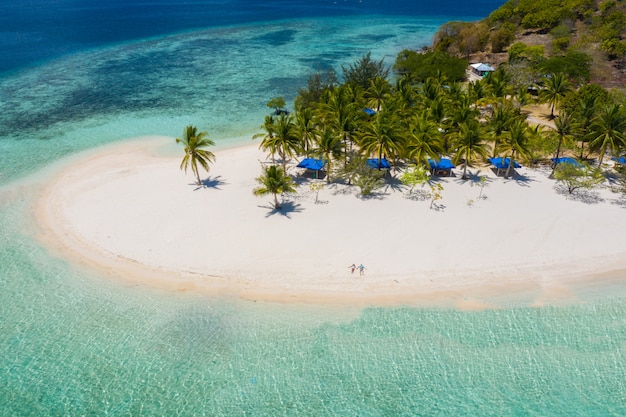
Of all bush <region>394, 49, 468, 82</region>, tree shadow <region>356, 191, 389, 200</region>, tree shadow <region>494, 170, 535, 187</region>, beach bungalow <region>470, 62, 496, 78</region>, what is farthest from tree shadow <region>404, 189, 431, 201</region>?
beach bungalow <region>470, 62, 496, 78</region>

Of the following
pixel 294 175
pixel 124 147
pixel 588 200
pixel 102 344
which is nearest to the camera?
pixel 102 344

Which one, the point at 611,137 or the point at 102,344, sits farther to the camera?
the point at 611,137

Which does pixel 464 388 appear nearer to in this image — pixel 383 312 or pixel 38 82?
pixel 383 312

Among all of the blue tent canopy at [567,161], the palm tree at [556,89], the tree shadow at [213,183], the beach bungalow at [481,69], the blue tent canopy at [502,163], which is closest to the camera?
the blue tent canopy at [567,161]

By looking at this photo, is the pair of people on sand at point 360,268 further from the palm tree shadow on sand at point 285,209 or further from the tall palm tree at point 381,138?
the tall palm tree at point 381,138

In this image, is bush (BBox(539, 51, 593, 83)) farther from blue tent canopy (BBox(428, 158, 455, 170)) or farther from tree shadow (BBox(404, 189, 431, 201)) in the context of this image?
tree shadow (BBox(404, 189, 431, 201))

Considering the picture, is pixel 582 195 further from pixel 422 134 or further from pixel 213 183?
pixel 213 183

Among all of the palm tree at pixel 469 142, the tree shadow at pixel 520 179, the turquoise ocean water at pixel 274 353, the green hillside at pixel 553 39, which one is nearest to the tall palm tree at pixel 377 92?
the palm tree at pixel 469 142

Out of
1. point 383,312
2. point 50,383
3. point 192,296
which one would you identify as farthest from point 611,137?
point 50,383
